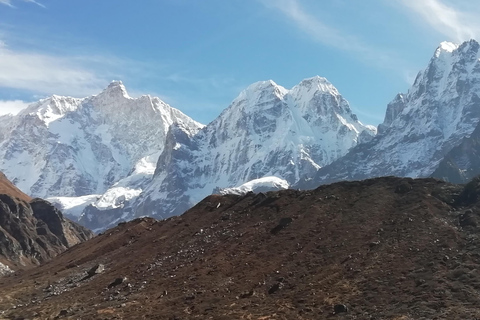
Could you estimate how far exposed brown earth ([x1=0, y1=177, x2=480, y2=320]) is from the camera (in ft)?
176

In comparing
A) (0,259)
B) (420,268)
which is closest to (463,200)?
(420,268)

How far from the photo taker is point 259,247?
73938 mm

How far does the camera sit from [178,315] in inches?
2189

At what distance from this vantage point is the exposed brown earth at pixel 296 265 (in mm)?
53781

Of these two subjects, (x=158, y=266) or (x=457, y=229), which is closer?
(x=457, y=229)

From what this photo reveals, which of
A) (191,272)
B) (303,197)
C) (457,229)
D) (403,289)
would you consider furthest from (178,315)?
(303,197)

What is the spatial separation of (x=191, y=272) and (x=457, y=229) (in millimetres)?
29040

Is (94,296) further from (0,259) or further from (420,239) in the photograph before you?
(0,259)

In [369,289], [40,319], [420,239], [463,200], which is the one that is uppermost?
[463,200]

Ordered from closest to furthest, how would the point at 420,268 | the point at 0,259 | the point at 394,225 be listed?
the point at 420,268 < the point at 394,225 < the point at 0,259

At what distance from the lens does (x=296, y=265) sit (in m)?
65.0

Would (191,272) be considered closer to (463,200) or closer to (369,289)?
(369,289)

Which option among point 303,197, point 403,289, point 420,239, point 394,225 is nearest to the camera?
point 403,289

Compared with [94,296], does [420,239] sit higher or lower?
higher
